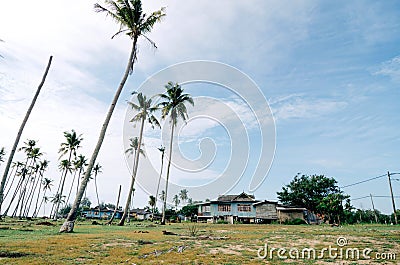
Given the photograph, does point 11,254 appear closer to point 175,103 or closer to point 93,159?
point 93,159

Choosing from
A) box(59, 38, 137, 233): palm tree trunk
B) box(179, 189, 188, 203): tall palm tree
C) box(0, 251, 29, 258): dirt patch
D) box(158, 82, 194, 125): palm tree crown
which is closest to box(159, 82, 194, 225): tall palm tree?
box(158, 82, 194, 125): palm tree crown

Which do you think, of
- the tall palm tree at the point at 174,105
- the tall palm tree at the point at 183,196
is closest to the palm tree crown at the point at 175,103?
the tall palm tree at the point at 174,105

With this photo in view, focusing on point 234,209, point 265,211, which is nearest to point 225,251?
point 265,211

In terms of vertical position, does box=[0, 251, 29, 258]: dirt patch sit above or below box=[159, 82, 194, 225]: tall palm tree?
below

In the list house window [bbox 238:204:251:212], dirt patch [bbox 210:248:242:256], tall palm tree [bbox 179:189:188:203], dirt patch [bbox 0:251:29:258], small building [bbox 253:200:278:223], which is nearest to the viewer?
dirt patch [bbox 0:251:29:258]

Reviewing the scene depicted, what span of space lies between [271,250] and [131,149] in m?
37.8

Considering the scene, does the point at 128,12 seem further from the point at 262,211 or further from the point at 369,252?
the point at 262,211

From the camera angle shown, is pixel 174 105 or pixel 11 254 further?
pixel 174 105

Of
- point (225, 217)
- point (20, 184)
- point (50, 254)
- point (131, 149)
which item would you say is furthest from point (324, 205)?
point (20, 184)

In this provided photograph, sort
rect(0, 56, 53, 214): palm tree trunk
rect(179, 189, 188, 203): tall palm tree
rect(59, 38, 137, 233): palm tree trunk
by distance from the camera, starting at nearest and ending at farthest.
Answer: rect(0, 56, 53, 214): palm tree trunk, rect(59, 38, 137, 233): palm tree trunk, rect(179, 189, 188, 203): tall palm tree

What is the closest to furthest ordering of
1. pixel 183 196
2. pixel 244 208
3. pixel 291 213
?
pixel 291 213, pixel 244 208, pixel 183 196

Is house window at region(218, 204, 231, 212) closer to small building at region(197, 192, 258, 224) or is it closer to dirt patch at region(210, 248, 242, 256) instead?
small building at region(197, 192, 258, 224)

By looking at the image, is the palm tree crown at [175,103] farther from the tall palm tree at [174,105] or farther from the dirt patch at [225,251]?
the dirt patch at [225,251]

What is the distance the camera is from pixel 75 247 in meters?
10.5
